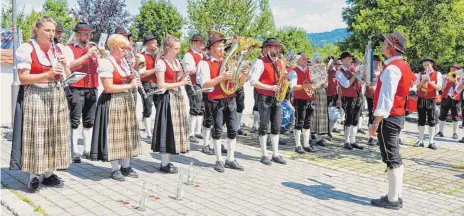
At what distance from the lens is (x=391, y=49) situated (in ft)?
17.8

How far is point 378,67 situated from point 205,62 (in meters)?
4.72

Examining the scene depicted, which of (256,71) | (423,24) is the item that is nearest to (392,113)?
(256,71)

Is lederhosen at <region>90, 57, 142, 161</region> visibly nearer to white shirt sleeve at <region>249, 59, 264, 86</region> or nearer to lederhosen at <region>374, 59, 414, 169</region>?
white shirt sleeve at <region>249, 59, 264, 86</region>

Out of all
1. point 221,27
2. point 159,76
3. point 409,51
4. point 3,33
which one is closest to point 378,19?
point 409,51

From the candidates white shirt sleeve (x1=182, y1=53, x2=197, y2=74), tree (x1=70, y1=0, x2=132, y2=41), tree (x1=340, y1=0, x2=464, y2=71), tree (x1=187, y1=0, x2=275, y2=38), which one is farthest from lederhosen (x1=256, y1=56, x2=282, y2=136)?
tree (x1=70, y1=0, x2=132, y2=41)

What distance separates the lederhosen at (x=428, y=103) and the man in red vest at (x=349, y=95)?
1.57 metres

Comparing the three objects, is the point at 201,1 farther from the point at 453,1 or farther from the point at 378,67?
the point at 378,67

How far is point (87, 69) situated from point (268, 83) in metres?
2.88

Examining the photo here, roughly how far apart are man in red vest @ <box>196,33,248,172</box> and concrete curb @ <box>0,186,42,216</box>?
2.91 meters

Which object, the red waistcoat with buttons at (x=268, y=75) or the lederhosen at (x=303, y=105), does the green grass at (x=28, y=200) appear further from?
the lederhosen at (x=303, y=105)

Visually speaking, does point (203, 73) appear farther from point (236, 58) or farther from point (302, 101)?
point (302, 101)

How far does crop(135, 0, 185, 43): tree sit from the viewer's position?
53094mm

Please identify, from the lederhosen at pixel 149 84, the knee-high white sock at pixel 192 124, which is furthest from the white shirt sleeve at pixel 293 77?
the lederhosen at pixel 149 84

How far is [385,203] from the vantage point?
5.41 metres
